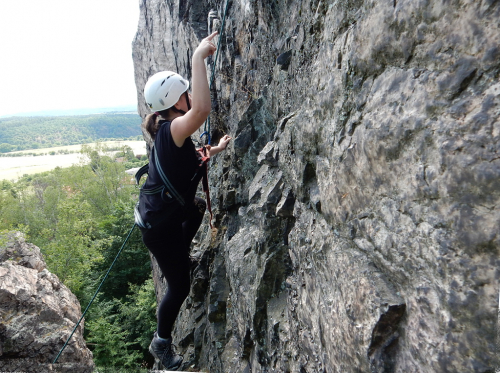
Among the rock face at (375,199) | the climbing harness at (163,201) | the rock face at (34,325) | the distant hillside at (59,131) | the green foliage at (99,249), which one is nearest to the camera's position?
the rock face at (375,199)

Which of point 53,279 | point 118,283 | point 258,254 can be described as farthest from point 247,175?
point 118,283

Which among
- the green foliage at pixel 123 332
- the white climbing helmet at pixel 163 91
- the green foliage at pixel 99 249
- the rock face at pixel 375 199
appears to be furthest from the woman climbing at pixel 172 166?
the green foliage at pixel 123 332

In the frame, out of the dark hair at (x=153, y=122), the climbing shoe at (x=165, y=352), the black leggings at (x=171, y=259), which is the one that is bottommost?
the climbing shoe at (x=165, y=352)

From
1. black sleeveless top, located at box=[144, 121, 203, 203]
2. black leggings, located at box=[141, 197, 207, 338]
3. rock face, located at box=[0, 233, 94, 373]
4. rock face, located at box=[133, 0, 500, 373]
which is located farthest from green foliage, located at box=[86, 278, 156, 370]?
black sleeveless top, located at box=[144, 121, 203, 203]

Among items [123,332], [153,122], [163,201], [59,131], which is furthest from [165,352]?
[59,131]

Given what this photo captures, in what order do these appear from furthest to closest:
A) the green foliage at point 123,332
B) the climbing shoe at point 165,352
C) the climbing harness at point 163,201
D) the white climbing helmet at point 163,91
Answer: the green foliage at point 123,332 < the climbing shoe at point 165,352 < the climbing harness at point 163,201 < the white climbing helmet at point 163,91

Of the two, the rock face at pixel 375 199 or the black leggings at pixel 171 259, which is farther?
the black leggings at pixel 171 259

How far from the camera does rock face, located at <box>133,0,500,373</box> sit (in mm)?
1360

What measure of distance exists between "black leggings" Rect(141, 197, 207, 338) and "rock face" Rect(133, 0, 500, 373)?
668 mm

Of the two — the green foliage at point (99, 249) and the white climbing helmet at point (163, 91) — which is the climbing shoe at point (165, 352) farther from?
the green foliage at point (99, 249)

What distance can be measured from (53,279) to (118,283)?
501 inches

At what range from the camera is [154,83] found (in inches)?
138

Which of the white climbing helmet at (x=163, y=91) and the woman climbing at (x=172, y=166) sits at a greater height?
the white climbing helmet at (x=163, y=91)

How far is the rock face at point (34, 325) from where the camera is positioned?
7926 mm
